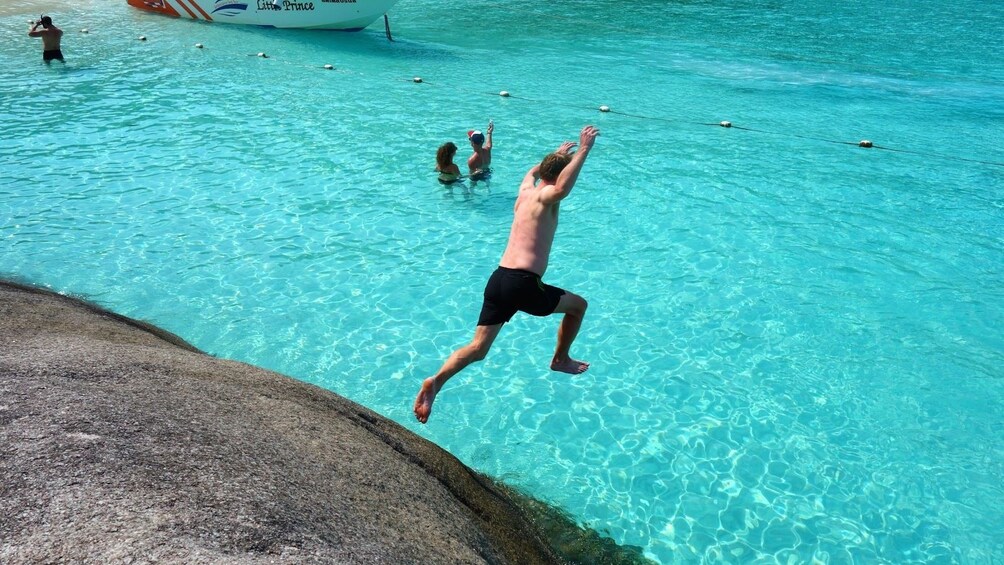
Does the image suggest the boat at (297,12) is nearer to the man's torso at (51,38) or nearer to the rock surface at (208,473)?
the man's torso at (51,38)

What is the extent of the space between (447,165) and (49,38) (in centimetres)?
1150

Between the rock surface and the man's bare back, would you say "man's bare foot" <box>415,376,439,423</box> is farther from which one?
the man's bare back

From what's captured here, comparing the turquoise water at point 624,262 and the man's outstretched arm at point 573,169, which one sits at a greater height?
the man's outstretched arm at point 573,169

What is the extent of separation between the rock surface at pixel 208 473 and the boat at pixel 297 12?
A: 18.0m

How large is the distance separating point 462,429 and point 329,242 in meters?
3.77

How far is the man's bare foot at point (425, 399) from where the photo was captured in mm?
5059

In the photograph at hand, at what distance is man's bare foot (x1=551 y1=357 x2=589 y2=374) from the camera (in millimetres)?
5605

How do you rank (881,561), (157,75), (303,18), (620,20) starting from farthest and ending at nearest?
(620,20)
(303,18)
(157,75)
(881,561)

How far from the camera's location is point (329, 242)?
9273mm

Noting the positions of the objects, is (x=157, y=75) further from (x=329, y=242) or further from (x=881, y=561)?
(x=881, y=561)

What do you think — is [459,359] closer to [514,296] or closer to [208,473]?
[514,296]

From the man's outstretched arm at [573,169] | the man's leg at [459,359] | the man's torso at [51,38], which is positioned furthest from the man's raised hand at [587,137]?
the man's torso at [51,38]

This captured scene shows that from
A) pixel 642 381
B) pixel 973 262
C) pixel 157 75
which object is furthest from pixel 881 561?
pixel 157 75

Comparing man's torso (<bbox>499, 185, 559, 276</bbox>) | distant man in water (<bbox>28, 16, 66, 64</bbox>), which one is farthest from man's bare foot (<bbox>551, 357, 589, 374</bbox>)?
distant man in water (<bbox>28, 16, 66, 64</bbox>)
